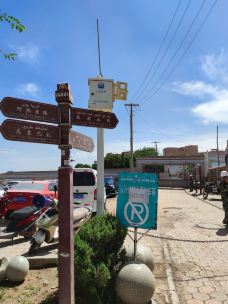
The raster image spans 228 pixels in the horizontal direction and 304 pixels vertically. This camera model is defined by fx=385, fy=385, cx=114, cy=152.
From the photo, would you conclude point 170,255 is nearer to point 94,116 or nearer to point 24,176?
point 94,116

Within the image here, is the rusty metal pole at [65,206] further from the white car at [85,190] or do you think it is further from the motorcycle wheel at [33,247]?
the white car at [85,190]

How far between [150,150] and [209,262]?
314 ft

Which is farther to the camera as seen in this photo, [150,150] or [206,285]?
[150,150]

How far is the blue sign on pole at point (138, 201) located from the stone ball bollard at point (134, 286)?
1016 millimetres

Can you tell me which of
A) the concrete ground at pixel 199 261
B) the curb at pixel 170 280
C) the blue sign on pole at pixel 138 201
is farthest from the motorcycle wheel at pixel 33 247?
the concrete ground at pixel 199 261

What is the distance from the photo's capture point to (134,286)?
525 cm

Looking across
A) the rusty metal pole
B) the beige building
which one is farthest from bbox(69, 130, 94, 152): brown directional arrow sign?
the beige building

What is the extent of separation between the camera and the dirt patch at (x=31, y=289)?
5.69m

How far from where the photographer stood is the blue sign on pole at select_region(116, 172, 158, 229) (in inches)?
247

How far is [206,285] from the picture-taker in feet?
21.1

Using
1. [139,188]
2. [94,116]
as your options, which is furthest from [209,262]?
[94,116]

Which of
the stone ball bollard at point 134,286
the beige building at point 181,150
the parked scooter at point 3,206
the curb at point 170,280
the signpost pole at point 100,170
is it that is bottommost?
the curb at point 170,280

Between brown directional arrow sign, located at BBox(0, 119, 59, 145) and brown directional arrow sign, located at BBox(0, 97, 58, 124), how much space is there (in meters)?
0.09

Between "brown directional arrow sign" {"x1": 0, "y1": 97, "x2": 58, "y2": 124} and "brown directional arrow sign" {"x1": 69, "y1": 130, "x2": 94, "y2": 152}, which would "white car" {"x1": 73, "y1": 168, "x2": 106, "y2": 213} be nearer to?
"brown directional arrow sign" {"x1": 69, "y1": 130, "x2": 94, "y2": 152}
